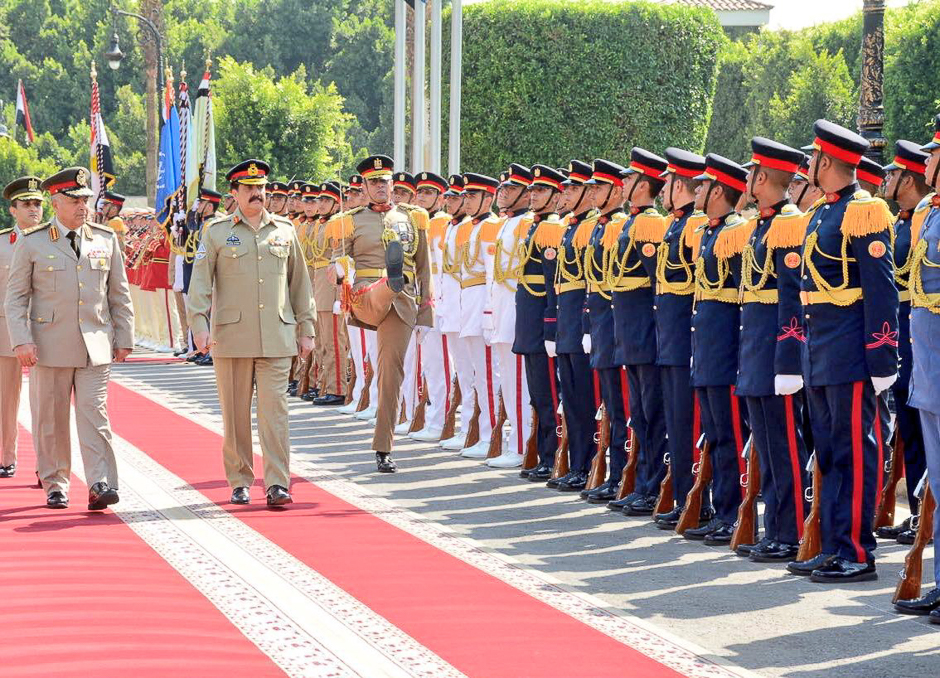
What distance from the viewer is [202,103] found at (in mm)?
→ 23469

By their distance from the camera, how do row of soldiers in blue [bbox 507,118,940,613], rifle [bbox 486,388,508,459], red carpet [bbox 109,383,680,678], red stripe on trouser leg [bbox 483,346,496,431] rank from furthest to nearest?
red stripe on trouser leg [bbox 483,346,496,431] < rifle [bbox 486,388,508,459] < row of soldiers in blue [bbox 507,118,940,613] < red carpet [bbox 109,383,680,678]

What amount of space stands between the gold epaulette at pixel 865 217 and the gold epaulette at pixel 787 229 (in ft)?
1.27

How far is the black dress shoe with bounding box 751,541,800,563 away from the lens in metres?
8.59

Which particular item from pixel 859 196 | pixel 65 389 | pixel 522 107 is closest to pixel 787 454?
pixel 859 196

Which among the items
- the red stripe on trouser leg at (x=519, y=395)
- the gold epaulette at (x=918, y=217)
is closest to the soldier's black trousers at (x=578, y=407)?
the red stripe on trouser leg at (x=519, y=395)

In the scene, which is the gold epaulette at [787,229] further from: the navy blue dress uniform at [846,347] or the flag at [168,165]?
the flag at [168,165]

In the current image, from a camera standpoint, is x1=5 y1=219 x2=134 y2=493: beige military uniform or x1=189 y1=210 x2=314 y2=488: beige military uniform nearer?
x1=5 y1=219 x2=134 y2=493: beige military uniform

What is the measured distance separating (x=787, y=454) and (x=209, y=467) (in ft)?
17.1

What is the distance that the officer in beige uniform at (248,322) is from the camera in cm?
1025

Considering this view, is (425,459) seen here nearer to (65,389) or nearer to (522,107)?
(65,389)

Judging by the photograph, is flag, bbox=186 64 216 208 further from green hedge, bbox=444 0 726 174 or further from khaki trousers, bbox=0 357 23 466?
green hedge, bbox=444 0 726 174

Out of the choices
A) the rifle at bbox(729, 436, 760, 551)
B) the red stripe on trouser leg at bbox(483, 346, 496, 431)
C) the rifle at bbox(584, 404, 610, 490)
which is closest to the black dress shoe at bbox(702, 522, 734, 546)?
the rifle at bbox(729, 436, 760, 551)

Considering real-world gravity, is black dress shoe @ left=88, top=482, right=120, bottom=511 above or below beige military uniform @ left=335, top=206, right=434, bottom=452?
below

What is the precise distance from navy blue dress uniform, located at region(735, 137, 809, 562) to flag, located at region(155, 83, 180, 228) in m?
16.6
